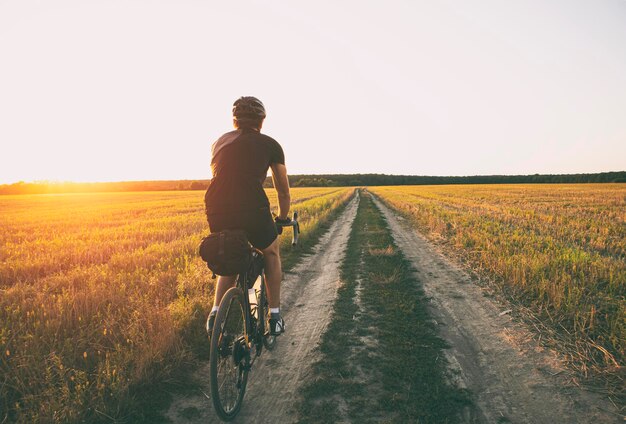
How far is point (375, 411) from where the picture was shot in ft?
9.28

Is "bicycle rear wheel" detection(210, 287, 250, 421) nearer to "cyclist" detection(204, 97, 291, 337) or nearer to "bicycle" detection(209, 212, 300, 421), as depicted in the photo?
"bicycle" detection(209, 212, 300, 421)

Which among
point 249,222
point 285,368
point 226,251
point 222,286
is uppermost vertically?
point 249,222

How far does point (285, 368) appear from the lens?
360 cm

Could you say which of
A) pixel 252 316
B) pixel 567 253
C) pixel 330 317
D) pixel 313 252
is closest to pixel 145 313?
pixel 252 316

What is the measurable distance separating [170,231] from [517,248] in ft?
39.7

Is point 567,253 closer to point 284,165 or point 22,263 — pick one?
point 284,165

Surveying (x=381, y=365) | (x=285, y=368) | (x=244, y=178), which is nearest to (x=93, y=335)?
(x=285, y=368)

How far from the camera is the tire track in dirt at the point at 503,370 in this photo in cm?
277

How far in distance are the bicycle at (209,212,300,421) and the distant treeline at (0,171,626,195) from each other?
7353 centimetres

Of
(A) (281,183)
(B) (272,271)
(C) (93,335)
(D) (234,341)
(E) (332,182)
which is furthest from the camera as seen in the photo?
(E) (332,182)

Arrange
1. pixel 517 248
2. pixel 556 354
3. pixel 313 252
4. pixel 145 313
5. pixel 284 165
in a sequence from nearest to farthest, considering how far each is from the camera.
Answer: pixel 284 165
pixel 556 354
pixel 145 313
pixel 517 248
pixel 313 252

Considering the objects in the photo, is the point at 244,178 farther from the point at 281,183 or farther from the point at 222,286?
the point at 222,286

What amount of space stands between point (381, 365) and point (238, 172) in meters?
2.66

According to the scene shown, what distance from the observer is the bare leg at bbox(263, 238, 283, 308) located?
327cm
